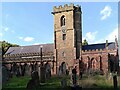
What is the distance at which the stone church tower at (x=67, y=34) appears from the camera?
49.4 m

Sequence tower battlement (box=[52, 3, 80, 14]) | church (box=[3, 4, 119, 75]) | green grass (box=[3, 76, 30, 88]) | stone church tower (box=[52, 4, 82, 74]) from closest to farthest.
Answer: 1. green grass (box=[3, 76, 30, 88])
2. church (box=[3, 4, 119, 75])
3. stone church tower (box=[52, 4, 82, 74])
4. tower battlement (box=[52, 3, 80, 14])

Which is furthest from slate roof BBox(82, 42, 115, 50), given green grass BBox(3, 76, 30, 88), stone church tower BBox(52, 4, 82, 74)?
green grass BBox(3, 76, 30, 88)

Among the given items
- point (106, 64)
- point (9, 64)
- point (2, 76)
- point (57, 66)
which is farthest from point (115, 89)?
point (9, 64)

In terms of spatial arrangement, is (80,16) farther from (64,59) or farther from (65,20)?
(64,59)

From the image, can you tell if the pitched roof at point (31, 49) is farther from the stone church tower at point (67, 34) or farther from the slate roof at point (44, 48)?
the stone church tower at point (67, 34)

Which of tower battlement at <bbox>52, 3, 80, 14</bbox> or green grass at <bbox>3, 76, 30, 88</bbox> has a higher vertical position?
tower battlement at <bbox>52, 3, 80, 14</bbox>

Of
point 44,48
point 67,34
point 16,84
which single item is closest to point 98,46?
point 67,34

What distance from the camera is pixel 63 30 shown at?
50.7 metres

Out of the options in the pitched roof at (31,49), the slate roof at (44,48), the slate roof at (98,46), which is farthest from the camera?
the pitched roof at (31,49)

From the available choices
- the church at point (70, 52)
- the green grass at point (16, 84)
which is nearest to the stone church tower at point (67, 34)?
the church at point (70, 52)

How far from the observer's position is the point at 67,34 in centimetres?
5034

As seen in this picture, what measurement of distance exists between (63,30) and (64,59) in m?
4.95

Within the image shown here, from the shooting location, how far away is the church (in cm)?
4719

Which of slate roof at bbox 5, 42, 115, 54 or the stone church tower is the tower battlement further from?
slate roof at bbox 5, 42, 115, 54
